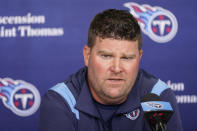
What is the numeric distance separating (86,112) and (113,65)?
25 cm

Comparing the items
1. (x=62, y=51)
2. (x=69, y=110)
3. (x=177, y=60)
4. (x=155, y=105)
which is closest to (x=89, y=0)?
(x=62, y=51)

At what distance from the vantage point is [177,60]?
2.32m

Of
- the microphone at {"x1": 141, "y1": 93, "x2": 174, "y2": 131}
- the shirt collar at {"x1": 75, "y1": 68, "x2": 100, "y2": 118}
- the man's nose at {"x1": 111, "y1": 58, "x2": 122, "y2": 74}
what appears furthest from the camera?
the shirt collar at {"x1": 75, "y1": 68, "x2": 100, "y2": 118}

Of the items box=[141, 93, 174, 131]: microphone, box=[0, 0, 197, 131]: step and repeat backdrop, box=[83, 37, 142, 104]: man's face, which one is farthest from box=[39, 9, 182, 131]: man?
box=[0, 0, 197, 131]: step and repeat backdrop

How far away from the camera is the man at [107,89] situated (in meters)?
1.12

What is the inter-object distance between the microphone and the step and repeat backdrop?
1.40m

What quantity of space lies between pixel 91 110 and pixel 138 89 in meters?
0.25

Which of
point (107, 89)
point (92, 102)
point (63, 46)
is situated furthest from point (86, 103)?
point (63, 46)

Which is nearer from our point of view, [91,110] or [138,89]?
[91,110]

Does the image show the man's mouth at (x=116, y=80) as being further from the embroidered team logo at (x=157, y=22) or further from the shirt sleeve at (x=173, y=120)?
the embroidered team logo at (x=157, y=22)

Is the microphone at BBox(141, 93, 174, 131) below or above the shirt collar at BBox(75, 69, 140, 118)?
above

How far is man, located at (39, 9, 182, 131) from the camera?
112cm

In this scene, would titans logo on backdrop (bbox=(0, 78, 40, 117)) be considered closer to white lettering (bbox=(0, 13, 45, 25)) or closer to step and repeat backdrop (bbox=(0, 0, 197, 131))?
step and repeat backdrop (bbox=(0, 0, 197, 131))

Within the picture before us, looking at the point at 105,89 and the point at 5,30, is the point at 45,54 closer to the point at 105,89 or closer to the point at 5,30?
the point at 5,30
